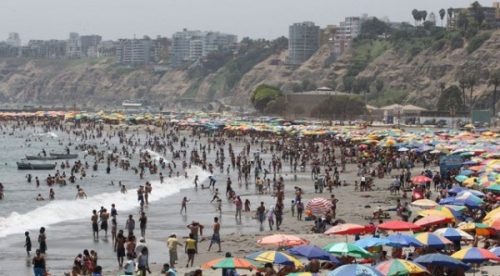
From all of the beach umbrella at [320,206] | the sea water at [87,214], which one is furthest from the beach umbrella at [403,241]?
the beach umbrella at [320,206]

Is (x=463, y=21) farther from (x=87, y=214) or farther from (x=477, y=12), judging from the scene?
(x=87, y=214)

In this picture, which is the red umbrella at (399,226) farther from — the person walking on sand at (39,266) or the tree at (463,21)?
the tree at (463,21)

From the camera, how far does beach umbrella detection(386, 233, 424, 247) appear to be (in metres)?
17.5

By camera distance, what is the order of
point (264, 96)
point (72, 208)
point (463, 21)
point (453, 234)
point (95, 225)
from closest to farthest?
point (453, 234)
point (95, 225)
point (72, 208)
point (264, 96)
point (463, 21)

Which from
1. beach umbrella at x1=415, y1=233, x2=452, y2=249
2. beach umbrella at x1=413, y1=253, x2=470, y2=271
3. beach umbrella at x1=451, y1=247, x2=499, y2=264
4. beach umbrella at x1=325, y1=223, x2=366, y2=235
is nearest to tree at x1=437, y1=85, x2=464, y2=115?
beach umbrella at x1=325, y1=223, x2=366, y2=235

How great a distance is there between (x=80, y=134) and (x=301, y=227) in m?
74.5

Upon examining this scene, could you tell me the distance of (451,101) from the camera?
9862cm

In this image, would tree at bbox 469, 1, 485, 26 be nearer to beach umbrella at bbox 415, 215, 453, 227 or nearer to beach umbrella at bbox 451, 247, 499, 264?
beach umbrella at bbox 415, 215, 453, 227

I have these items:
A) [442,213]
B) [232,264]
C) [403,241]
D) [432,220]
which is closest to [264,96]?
[442,213]

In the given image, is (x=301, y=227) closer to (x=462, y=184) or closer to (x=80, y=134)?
(x=462, y=184)

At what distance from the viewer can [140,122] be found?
11725 centimetres

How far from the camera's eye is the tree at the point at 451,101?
98.5 meters

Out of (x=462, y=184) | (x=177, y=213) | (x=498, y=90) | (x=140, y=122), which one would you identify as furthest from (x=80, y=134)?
(x=462, y=184)

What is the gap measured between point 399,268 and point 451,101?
86.6m
